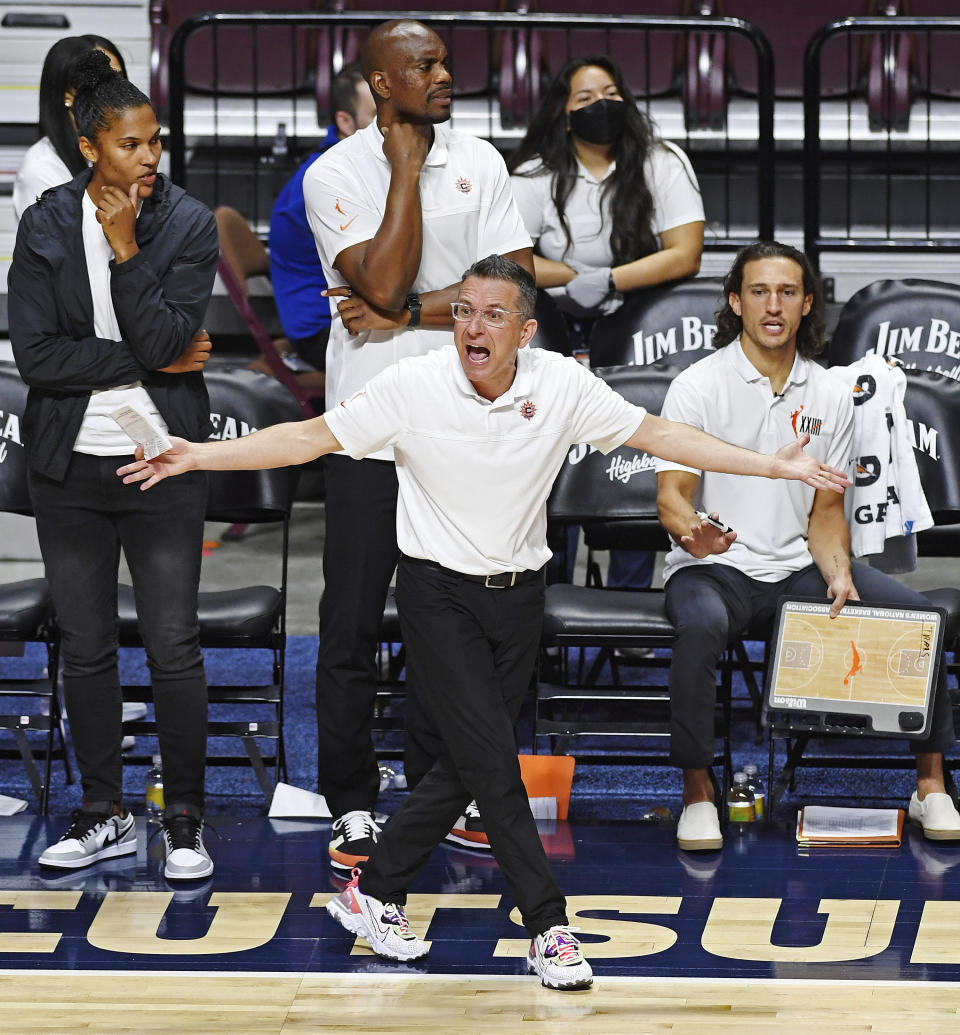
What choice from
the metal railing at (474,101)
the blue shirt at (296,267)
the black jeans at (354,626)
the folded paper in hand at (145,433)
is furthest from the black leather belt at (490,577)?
Result: the metal railing at (474,101)

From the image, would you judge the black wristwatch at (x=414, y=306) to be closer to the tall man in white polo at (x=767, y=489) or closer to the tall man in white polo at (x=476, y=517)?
the tall man in white polo at (x=476, y=517)

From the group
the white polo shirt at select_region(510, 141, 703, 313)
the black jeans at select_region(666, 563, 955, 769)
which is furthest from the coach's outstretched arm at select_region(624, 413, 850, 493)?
the white polo shirt at select_region(510, 141, 703, 313)

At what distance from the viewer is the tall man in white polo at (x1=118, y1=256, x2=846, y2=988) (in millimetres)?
3871

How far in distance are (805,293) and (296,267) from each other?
2026 mm

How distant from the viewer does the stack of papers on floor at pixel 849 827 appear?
184 inches

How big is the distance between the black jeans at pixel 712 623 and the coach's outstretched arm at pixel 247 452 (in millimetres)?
1254

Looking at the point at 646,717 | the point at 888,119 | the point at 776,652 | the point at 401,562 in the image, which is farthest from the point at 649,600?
the point at 888,119

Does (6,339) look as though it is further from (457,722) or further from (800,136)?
(457,722)

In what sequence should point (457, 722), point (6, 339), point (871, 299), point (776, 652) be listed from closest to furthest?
point (457, 722), point (776, 652), point (871, 299), point (6, 339)

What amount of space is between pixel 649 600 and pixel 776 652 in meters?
0.45

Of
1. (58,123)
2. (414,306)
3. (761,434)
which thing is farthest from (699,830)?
(58,123)

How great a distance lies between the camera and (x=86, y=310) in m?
4.36

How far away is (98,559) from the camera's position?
14.6 ft

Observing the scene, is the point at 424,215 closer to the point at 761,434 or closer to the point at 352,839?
the point at 761,434
